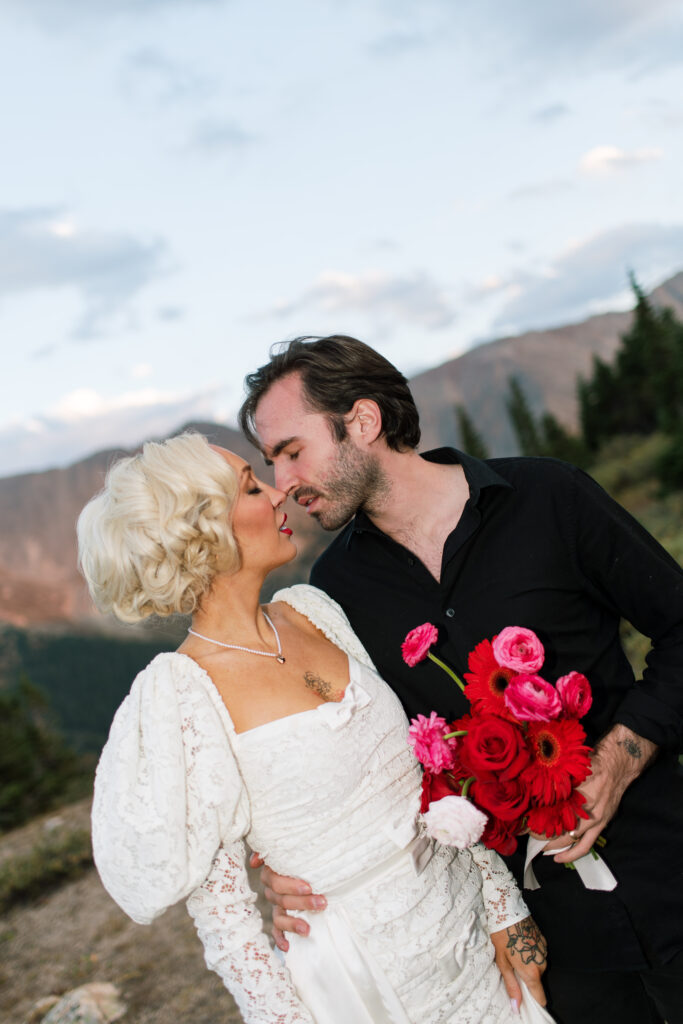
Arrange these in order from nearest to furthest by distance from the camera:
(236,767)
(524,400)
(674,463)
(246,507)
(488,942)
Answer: (236,767) → (488,942) → (246,507) → (674,463) → (524,400)

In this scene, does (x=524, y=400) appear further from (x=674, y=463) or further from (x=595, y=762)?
(x=595, y=762)

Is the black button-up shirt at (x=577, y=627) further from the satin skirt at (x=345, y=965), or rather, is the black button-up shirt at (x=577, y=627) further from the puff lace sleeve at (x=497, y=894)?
the satin skirt at (x=345, y=965)

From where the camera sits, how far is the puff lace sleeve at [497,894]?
2773mm

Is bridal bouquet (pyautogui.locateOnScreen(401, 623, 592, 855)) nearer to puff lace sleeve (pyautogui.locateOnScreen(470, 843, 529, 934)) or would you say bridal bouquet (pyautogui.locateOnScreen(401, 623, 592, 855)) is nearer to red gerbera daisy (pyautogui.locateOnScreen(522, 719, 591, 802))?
red gerbera daisy (pyautogui.locateOnScreen(522, 719, 591, 802))

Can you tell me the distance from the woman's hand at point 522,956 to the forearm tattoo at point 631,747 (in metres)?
0.77

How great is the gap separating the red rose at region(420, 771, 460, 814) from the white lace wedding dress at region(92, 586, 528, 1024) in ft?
1.19

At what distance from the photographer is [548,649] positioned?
2.87m

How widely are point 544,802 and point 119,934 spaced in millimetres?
6190

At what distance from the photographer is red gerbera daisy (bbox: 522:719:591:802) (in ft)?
6.63

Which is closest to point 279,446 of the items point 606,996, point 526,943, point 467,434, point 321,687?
point 321,687

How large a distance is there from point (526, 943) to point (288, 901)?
92 centimetres

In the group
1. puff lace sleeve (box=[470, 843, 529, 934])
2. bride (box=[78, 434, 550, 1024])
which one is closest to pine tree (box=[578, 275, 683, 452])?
puff lace sleeve (box=[470, 843, 529, 934])

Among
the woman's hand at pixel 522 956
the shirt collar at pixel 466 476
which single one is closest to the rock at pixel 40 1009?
the woman's hand at pixel 522 956

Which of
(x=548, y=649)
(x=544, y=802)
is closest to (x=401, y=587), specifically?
(x=548, y=649)
